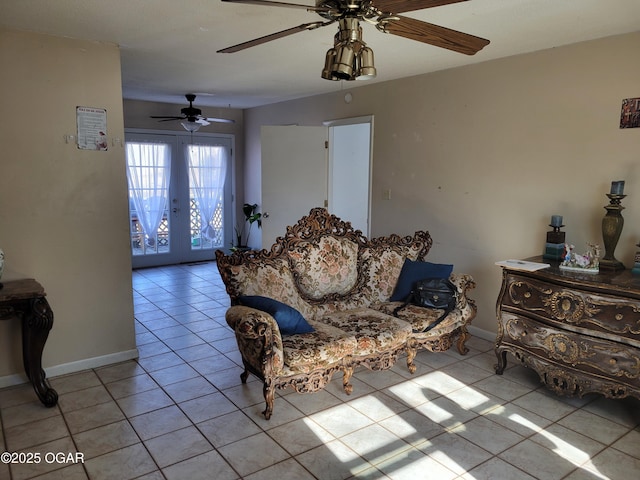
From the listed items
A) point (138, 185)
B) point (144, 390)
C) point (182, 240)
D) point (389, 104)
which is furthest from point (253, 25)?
point (182, 240)

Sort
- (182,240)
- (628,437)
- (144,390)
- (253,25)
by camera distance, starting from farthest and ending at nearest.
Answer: (182,240) < (144,390) < (253,25) < (628,437)

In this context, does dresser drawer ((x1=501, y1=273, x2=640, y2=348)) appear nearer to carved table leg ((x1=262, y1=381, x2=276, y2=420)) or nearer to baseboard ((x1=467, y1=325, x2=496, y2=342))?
baseboard ((x1=467, y1=325, x2=496, y2=342))

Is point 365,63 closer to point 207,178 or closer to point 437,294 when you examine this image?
point 437,294

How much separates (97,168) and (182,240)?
3.83m

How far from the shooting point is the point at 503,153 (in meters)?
3.69

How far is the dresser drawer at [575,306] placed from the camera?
2.54 meters

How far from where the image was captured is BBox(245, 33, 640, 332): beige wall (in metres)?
3.07

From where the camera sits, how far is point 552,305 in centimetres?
287

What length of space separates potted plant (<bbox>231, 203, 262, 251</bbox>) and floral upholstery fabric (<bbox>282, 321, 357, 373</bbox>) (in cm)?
421

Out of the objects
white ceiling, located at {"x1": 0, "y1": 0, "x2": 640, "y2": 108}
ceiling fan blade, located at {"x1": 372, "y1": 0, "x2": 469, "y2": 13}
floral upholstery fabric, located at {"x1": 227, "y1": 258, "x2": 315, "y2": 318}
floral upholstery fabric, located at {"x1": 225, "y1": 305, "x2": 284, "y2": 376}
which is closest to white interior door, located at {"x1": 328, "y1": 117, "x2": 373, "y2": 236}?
white ceiling, located at {"x1": 0, "y1": 0, "x2": 640, "y2": 108}

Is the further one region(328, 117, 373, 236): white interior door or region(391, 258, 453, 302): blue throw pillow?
region(328, 117, 373, 236): white interior door

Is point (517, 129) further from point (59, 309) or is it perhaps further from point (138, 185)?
point (138, 185)

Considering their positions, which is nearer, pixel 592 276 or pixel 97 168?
pixel 592 276

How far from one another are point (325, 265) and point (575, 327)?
1.69m
